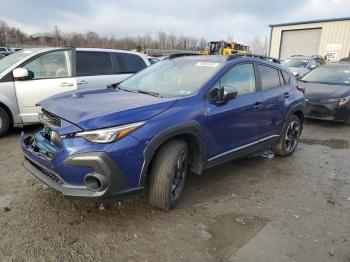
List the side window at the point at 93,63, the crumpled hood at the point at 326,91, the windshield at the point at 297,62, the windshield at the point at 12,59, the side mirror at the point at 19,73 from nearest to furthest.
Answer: the side mirror at the point at 19,73, the windshield at the point at 12,59, the side window at the point at 93,63, the crumpled hood at the point at 326,91, the windshield at the point at 297,62

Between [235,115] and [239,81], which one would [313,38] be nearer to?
[239,81]

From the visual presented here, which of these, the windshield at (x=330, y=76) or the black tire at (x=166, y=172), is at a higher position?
the windshield at (x=330, y=76)

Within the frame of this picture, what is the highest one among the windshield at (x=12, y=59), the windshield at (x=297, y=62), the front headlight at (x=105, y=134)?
the windshield at (x=12, y=59)

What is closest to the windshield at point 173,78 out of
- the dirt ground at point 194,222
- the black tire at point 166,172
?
the black tire at point 166,172

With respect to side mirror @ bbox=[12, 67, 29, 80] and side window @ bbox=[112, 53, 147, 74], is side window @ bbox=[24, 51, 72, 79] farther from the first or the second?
side window @ bbox=[112, 53, 147, 74]

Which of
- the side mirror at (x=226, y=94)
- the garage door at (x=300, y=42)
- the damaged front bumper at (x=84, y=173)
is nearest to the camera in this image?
the damaged front bumper at (x=84, y=173)

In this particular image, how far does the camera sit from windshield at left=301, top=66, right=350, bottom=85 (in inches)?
336

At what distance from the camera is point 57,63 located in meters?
6.12

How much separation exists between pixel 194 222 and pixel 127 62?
488 cm

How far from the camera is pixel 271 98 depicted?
4.59 metres

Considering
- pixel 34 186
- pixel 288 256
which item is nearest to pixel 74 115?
pixel 34 186

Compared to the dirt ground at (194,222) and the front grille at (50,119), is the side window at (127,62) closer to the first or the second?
the dirt ground at (194,222)

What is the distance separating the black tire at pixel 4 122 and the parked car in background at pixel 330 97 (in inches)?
267

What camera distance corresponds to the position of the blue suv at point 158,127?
277 centimetres
